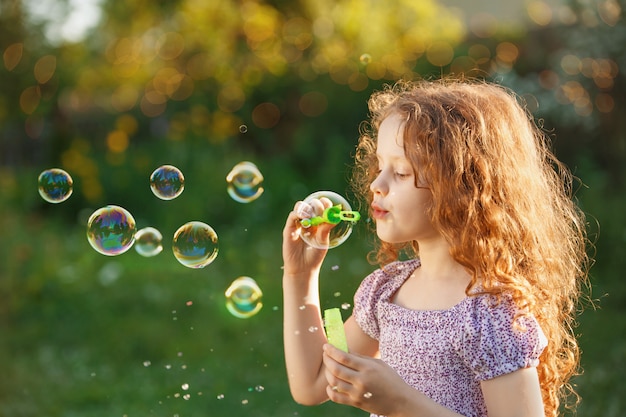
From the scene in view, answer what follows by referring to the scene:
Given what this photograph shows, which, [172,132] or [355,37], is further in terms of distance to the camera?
[355,37]

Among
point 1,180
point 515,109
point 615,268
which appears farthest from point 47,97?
point 515,109

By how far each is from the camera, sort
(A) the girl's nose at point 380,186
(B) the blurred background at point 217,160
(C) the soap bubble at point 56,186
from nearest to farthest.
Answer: (A) the girl's nose at point 380,186 → (C) the soap bubble at point 56,186 → (B) the blurred background at point 217,160

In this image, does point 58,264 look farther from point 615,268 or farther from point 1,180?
point 615,268

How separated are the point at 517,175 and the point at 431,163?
226 millimetres

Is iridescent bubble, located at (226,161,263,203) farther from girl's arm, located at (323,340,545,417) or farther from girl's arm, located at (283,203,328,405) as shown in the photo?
girl's arm, located at (323,340,545,417)

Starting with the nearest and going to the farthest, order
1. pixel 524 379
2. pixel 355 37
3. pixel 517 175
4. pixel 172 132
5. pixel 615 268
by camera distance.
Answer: pixel 524 379 < pixel 517 175 < pixel 615 268 < pixel 172 132 < pixel 355 37

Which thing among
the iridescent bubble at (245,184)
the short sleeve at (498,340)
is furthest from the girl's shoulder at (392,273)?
the iridescent bubble at (245,184)

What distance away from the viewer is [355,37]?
31.4ft

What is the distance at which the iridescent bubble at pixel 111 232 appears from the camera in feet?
8.38

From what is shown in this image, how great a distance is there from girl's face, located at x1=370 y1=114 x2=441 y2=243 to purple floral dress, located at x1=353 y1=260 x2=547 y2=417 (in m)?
0.17

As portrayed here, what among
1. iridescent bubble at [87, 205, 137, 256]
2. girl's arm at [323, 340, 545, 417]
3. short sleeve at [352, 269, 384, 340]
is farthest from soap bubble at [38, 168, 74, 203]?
girl's arm at [323, 340, 545, 417]

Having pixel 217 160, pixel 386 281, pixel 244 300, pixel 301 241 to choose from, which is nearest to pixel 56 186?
pixel 244 300

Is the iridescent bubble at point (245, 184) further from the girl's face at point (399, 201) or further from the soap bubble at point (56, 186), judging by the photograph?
the girl's face at point (399, 201)

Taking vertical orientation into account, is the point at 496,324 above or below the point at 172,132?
below
